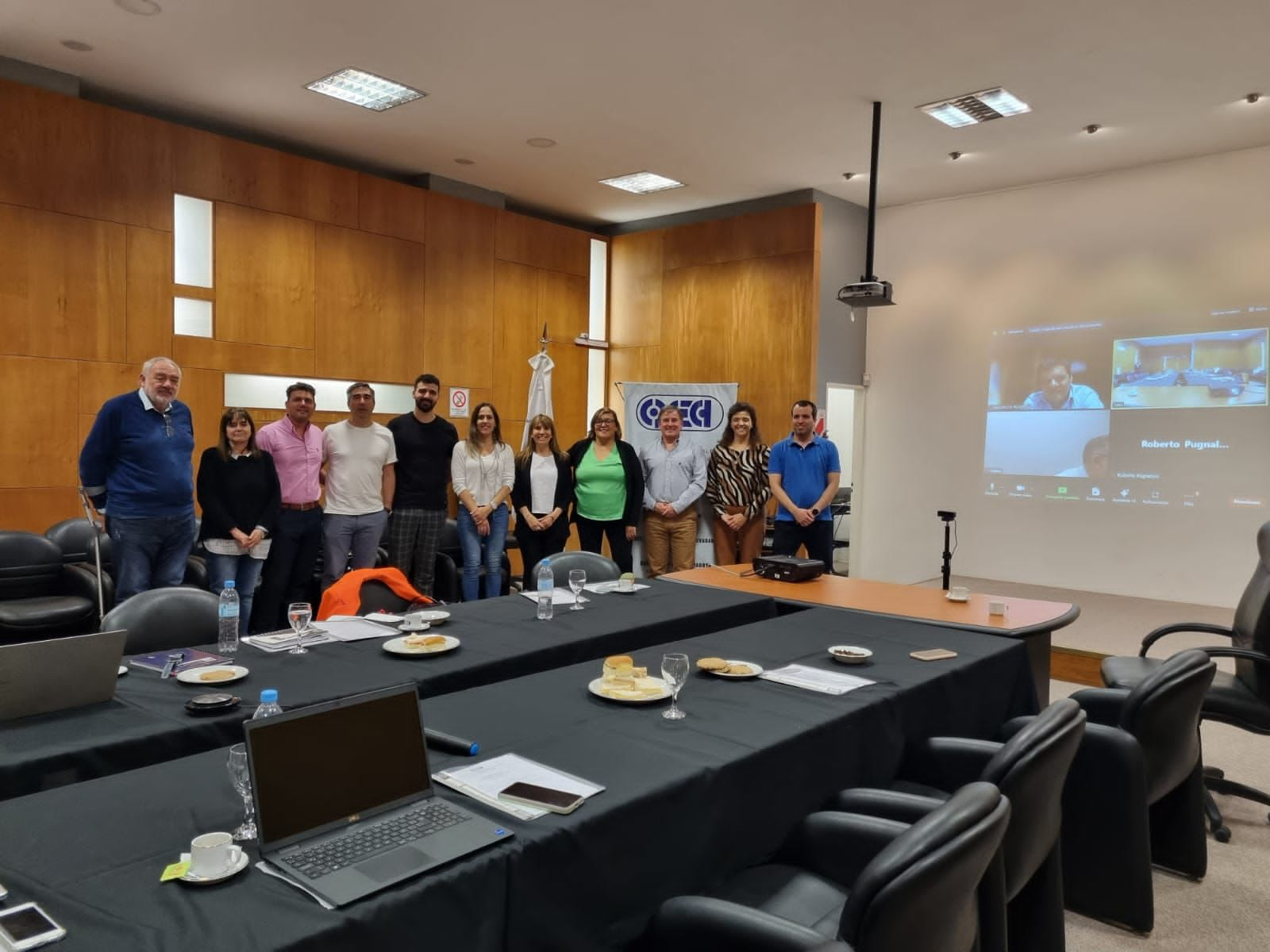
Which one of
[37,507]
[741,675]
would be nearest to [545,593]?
[741,675]

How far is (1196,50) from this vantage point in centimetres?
469

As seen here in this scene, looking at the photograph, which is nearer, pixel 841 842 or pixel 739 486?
pixel 841 842

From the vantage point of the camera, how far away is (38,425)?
5.23 meters

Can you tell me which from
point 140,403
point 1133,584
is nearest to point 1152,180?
point 1133,584

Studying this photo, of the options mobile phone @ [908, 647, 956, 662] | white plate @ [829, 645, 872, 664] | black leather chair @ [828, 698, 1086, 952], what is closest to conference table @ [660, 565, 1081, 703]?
mobile phone @ [908, 647, 956, 662]

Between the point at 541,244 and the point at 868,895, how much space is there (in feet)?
24.5

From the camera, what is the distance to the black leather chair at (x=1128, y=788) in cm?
235

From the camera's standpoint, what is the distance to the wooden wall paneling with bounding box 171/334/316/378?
584cm

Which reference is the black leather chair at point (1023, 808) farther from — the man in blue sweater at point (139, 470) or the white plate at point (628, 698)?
the man in blue sweater at point (139, 470)

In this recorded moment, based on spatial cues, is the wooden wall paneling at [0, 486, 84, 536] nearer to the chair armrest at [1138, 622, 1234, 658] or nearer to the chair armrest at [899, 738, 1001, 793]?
the chair armrest at [899, 738, 1001, 793]

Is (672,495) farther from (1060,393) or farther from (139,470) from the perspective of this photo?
(1060,393)

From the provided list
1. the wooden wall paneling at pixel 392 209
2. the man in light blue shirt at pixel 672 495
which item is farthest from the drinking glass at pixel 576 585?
the wooden wall paneling at pixel 392 209

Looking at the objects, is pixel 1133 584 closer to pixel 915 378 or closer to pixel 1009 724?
pixel 915 378

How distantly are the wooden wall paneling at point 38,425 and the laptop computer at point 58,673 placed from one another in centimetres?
399
